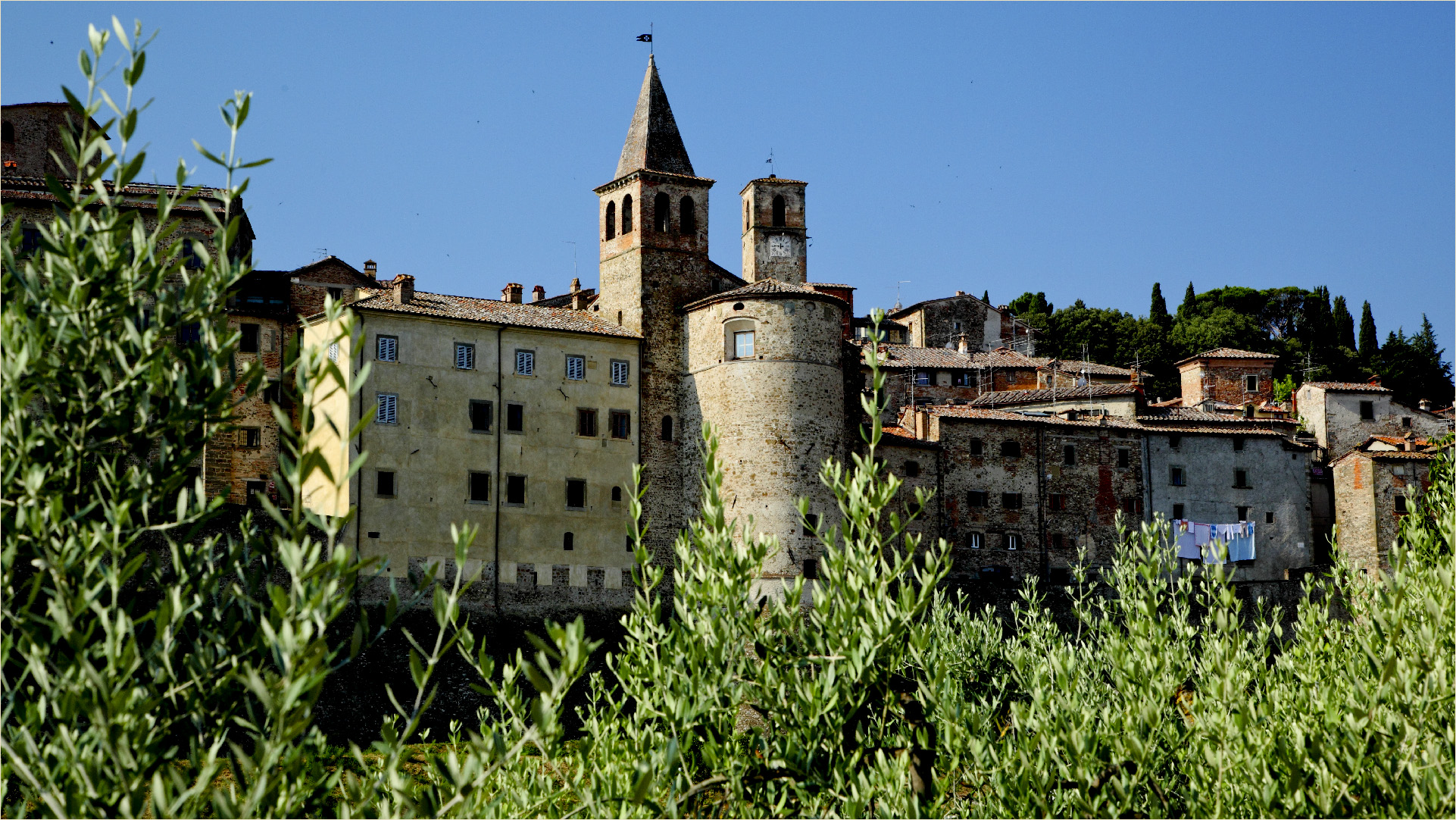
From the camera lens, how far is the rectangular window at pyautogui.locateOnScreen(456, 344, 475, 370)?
4131 cm

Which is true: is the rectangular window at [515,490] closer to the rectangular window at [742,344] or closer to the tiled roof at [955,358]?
the rectangular window at [742,344]

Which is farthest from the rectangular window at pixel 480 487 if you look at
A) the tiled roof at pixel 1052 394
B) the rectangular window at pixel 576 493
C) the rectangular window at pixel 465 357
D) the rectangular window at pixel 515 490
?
the tiled roof at pixel 1052 394

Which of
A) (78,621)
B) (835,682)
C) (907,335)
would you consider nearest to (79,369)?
(78,621)

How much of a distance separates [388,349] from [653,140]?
13.3m

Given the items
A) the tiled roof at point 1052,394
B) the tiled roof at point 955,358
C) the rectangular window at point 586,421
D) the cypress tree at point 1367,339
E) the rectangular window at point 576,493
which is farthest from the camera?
the cypress tree at point 1367,339

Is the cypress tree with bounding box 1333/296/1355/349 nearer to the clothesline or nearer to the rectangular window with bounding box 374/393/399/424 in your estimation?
the clothesline

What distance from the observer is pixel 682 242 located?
46375 mm

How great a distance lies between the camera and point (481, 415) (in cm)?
4141

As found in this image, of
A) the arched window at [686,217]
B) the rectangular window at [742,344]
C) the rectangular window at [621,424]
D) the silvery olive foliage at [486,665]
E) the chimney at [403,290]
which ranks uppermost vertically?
the arched window at [686,217]

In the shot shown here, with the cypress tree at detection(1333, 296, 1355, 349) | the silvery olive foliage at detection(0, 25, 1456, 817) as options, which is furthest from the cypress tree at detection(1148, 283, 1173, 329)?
the silvery olive foliage at detection(0, 25, 1456, 817)

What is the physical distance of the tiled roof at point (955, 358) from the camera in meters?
64.1

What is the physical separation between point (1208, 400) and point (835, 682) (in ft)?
185

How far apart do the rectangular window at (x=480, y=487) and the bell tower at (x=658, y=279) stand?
4.48 meters

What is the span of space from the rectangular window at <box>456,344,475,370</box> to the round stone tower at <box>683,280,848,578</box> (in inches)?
266
